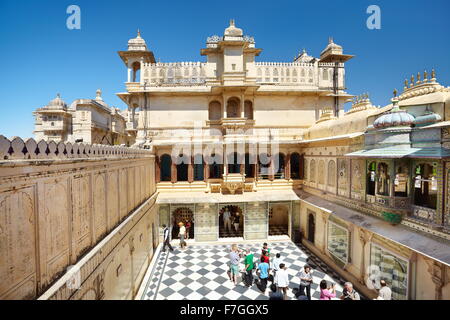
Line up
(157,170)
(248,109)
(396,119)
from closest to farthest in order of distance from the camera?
(396,119), (157,170), (248,109)

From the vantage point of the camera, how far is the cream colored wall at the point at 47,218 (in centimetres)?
287

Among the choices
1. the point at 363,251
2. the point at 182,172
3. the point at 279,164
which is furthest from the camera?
the point at 279,164

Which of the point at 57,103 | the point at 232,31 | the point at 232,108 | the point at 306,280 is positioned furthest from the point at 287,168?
the point at 57,103

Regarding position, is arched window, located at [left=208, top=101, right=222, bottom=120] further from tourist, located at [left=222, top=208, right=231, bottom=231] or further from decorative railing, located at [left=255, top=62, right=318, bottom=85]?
tourist, located at [left=222, top=208, right=231, bottom=231]

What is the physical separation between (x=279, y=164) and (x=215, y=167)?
440 centimetres

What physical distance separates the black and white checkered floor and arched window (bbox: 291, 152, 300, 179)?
445 cm

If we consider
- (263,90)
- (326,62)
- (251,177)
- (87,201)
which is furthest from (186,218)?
(326,62)

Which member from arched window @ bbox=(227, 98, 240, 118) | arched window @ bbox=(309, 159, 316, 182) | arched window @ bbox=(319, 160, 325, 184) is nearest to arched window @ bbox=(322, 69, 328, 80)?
arched window @ bbox=(227, 98, 240, 118)

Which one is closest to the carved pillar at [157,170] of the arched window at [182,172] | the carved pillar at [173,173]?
the carved pillar at [173,173]

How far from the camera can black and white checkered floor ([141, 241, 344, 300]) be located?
25.7 feet

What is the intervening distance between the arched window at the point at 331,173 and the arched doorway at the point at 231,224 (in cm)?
548

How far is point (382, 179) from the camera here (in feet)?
25.3

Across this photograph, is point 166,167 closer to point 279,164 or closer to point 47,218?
point 279,164

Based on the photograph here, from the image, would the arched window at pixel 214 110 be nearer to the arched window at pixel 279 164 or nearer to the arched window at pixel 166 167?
the arched window at pixel 166 167
